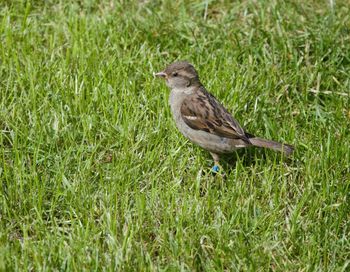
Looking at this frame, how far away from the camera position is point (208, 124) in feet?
19.6

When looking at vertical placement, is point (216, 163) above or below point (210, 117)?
below

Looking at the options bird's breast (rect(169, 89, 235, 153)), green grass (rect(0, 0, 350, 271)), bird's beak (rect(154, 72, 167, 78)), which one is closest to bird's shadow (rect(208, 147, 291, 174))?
green grass (rect(0, 0, 350, 271))

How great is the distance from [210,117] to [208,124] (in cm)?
7

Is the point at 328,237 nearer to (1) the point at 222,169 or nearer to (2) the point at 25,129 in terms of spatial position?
(1) the point at 222,169

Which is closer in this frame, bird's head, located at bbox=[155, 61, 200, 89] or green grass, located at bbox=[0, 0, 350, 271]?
green grass, located at bbox=[0, 0, 350, 271]

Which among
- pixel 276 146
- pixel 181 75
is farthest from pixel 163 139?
pixel 276 146

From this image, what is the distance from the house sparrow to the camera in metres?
5.85

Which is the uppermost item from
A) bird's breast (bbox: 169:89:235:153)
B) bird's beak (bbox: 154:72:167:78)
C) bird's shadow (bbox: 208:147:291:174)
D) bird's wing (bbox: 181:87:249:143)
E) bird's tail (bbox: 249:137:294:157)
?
bird's beak (bbox: 154:72:167:78)

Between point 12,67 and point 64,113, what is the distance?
2.78 ft

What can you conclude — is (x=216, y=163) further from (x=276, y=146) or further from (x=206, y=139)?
(x=276, y=146)

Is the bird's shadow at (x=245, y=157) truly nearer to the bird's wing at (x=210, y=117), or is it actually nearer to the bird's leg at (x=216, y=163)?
the bird's leg at (x=216, y=163)

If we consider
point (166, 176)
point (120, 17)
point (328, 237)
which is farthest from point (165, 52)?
point (328, 237)

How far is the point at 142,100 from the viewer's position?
6.54 m

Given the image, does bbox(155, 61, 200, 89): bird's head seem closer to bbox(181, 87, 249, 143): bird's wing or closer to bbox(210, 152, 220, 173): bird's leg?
bbox(181, 87, 249, 143): bird's wing
